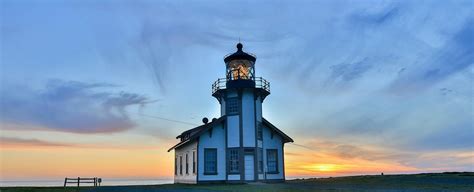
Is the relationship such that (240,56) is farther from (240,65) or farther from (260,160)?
(260,160)

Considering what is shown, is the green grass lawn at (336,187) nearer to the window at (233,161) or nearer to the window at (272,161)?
the window at (233,161)

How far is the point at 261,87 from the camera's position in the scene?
1275 inches

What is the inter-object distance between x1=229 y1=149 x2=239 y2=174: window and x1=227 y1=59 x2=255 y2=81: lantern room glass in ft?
18.0

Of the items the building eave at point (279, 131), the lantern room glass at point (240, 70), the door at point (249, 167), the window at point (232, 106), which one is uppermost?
the lantern room glass at point (240, 70)

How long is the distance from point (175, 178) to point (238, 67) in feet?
41.7

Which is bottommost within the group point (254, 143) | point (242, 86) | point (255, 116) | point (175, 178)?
point (175, 178)

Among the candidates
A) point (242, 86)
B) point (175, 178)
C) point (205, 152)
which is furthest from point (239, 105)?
point (175, 178)

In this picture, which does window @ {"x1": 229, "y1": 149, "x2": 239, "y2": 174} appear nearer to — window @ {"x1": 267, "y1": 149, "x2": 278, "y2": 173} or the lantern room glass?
window @ {"x1": 267, "y1": 149, "x2": 278, "y2": 173}

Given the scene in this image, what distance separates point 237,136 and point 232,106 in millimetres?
2271

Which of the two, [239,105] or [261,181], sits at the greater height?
[239,105]

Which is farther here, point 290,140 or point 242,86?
point 290,140

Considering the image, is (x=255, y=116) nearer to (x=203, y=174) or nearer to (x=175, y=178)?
(x=203, y=174)

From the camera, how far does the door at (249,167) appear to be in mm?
31003

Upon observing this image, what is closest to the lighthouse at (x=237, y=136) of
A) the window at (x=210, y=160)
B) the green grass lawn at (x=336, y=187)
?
the window at (x=210, y=160)
